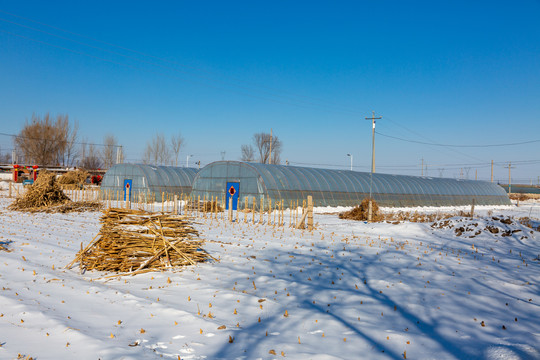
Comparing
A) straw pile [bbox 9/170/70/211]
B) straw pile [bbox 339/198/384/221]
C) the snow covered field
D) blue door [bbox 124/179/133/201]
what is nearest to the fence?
blue door [bbox 124/179/133/201]

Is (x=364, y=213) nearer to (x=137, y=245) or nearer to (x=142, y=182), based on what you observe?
(x=137, y=245)

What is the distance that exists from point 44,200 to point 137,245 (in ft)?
58.5

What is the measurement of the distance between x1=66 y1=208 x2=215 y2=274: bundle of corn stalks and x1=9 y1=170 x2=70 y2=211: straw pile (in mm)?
16463

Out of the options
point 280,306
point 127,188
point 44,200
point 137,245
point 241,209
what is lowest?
point 280,306

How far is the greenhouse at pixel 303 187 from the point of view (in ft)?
87.5

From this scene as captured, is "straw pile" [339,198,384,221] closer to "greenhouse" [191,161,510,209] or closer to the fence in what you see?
"greenhouse" [191,161,510,209]

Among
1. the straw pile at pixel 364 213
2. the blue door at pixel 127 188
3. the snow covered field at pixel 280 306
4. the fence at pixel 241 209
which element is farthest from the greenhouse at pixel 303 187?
the snow covered field at pixel 280 306

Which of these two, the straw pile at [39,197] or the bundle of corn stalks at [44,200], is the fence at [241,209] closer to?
the bundle of corn stalks at [44,200]

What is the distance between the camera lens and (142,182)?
3428 centimetres

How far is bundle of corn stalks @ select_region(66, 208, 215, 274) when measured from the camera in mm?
9227

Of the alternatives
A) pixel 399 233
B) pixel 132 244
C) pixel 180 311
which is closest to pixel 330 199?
pixel 399 233

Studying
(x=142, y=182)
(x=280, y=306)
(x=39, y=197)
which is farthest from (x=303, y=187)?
(x=280, y=306)

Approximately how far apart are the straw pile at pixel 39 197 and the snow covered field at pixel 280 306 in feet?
39.4

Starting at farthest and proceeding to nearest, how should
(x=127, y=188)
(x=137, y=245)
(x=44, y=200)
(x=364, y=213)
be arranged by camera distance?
1. (x=127, y=188)
2. (x=44, y=200)
3. (x=364, y=213)
4. (x=137, y=245)
